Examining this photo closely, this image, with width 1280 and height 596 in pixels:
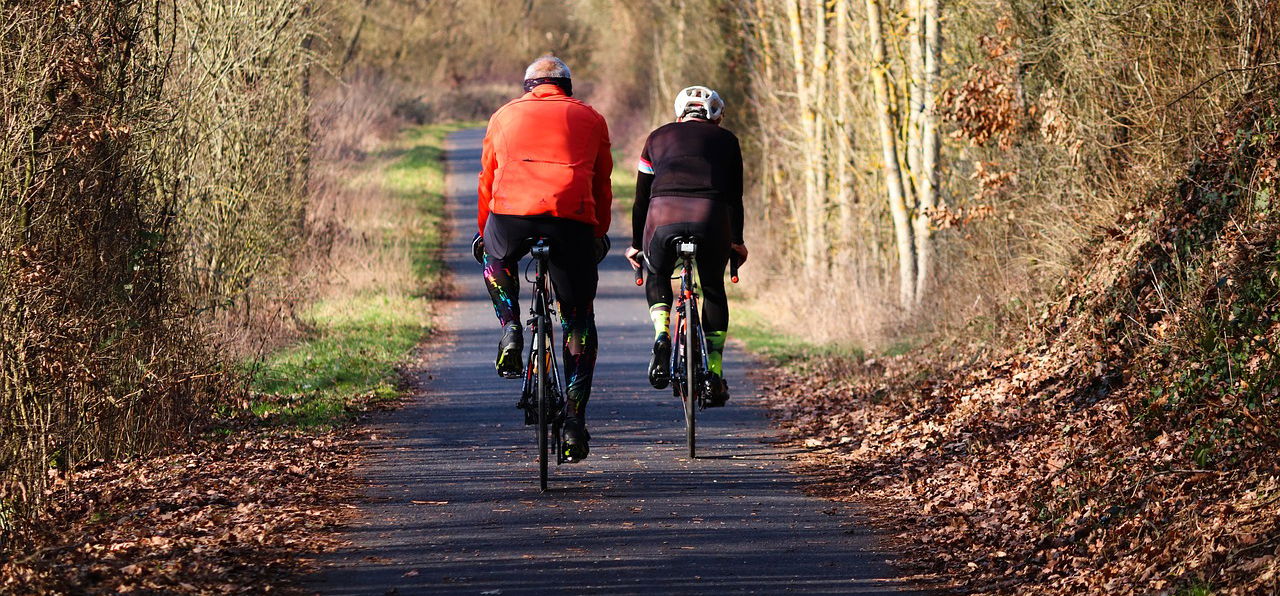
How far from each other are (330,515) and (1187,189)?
582 centimetres

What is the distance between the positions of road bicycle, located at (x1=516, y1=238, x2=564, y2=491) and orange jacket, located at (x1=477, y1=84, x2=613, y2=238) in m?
0.25

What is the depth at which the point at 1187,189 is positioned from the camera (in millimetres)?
10156

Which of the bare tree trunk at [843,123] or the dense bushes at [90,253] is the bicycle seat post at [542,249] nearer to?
the dense bushes at [90,253]

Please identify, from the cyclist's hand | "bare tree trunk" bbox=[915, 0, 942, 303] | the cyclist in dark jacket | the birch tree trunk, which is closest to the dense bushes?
the cyclist's hand

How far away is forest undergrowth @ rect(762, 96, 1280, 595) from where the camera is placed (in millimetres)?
6555

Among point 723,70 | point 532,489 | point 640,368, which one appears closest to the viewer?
point 532,489

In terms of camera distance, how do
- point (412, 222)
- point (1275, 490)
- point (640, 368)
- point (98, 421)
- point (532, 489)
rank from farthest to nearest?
point (412, 222) → point (640, 368) → point (98, 421) → point (532, 489) → point (1275, 490)

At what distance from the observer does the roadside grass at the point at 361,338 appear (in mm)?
12328

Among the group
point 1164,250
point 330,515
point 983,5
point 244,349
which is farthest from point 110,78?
point 983,5

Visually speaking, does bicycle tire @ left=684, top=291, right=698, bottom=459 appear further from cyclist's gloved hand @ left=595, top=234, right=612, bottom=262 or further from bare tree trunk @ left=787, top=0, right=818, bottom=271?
bare tree trunk @ left=787, top=0, right=818, bottom=271

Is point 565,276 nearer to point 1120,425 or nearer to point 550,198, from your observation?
point 550,198

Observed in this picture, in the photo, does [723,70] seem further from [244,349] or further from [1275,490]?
[1275,490]

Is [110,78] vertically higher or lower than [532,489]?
higher

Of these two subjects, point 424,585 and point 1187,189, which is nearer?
point 424,585
